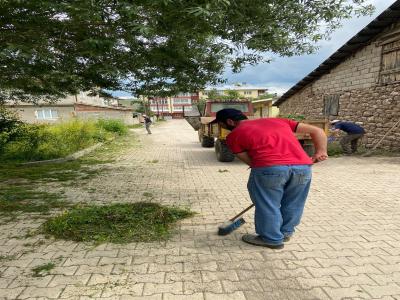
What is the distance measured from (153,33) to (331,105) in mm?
12842

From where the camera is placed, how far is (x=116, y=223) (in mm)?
4125

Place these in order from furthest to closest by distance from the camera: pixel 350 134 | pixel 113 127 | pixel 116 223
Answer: pixel 113 127
pixel 350 134
pixel 116 223

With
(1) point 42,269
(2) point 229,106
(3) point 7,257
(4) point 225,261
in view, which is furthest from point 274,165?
(2) point 229,106

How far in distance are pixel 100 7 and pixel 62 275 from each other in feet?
8.28

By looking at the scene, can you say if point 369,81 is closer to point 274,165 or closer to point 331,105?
point 331,105

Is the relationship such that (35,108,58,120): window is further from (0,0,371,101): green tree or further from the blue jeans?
the blue jeans

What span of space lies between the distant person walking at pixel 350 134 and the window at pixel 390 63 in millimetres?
2091

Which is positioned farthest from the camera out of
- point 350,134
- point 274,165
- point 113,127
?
point 113,127

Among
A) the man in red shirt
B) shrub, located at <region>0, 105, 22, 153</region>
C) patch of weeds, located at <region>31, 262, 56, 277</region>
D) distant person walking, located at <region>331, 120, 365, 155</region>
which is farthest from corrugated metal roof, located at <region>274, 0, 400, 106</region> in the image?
shrub, located at <region>0, 105, 22, 153</region>

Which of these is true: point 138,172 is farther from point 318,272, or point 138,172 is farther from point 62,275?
point 318,272

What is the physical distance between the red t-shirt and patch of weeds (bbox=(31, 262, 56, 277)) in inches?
88.3

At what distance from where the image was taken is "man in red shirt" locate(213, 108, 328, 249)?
124 inches

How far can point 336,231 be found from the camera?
153 inches

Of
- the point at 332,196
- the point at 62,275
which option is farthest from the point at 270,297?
the point at 332,196
